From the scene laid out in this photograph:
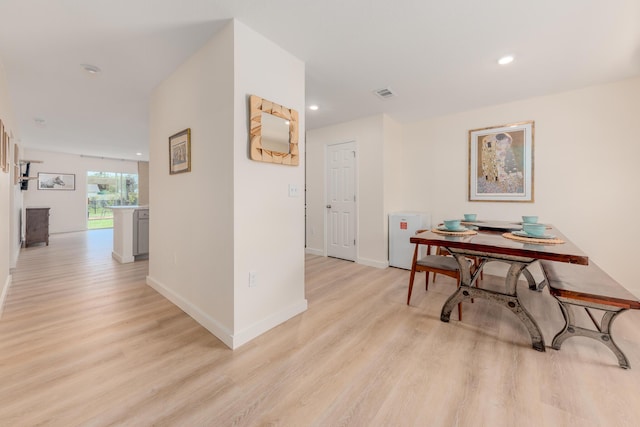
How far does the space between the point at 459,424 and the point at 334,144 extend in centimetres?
396

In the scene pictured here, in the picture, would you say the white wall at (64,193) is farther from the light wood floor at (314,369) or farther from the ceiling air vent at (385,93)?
the ceiling air vent at (385,93)

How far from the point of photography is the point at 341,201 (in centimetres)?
446

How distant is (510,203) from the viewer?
137 inches

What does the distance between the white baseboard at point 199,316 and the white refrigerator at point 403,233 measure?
8.97 ft

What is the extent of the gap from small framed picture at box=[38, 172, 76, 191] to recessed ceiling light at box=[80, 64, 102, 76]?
683 cm

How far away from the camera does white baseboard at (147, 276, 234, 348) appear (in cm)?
193

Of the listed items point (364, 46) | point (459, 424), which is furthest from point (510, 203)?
point (459, 424)

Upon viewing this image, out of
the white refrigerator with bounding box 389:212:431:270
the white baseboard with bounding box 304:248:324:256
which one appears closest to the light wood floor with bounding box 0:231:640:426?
the white refrigerator with bounding box 389:212:431:270

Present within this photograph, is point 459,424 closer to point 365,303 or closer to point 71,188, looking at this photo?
point 365,303

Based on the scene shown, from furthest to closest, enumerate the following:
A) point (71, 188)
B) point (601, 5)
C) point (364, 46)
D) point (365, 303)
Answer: point (71, 188)
point (365, 303)
point (364, 46)
point (601, 5)

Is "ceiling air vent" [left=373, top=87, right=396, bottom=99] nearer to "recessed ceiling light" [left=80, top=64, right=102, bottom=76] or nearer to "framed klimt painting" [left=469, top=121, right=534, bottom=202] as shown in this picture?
"framed klimt painting" [left=469, top=121, right=534, bottom=202]

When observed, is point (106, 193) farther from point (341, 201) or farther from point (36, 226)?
point (341, 201)

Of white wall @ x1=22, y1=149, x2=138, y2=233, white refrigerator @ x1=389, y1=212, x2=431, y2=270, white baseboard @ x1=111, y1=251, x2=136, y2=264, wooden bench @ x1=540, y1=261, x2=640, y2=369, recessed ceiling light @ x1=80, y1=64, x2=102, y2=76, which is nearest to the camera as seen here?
wooden bench @ x1=540, y1=261, x2=640, y2=369

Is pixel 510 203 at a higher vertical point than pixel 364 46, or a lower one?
lower
